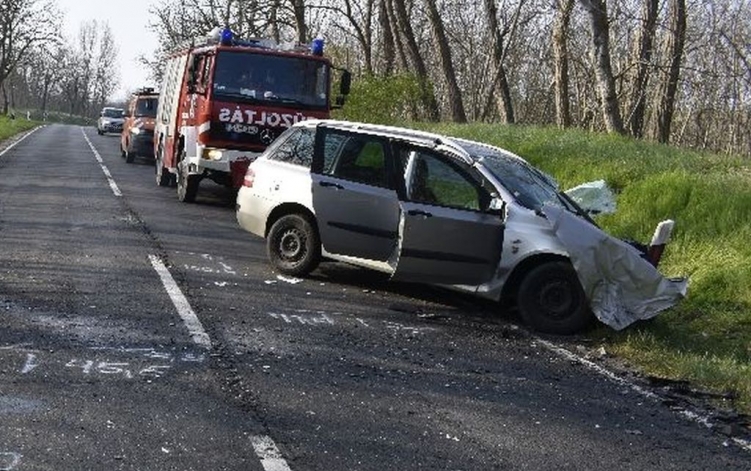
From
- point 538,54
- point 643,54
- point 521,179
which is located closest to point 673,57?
point 643,54

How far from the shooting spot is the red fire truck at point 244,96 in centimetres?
1525

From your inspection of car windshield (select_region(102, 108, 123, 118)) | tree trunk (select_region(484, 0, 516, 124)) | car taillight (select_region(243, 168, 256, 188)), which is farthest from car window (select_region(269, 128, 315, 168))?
car windshield (select_region(102, 108, 123, 118))

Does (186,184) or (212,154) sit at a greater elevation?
(212,154)

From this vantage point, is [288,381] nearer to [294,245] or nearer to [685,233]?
[294,245]

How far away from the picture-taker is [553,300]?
8.70 m

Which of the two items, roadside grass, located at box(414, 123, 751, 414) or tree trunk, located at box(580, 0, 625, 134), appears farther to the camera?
tree trunk, located at box(580, 0, 625, 134)

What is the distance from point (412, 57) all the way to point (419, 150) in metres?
18.4

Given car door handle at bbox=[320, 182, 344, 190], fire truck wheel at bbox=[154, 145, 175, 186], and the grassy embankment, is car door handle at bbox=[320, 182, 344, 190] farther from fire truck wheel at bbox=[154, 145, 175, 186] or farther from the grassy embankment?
fire truck wheel at bbox=[154, 145, 175, 186]

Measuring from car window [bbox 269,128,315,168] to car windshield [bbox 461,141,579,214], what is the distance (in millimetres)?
1693

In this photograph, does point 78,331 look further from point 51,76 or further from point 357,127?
point 51,76

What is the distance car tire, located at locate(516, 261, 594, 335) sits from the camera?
862 cm

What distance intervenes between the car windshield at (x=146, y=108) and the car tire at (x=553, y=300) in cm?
2170

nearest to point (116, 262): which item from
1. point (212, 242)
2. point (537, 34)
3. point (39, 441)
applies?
point (212, 242)

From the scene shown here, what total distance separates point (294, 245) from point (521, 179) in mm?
2541
